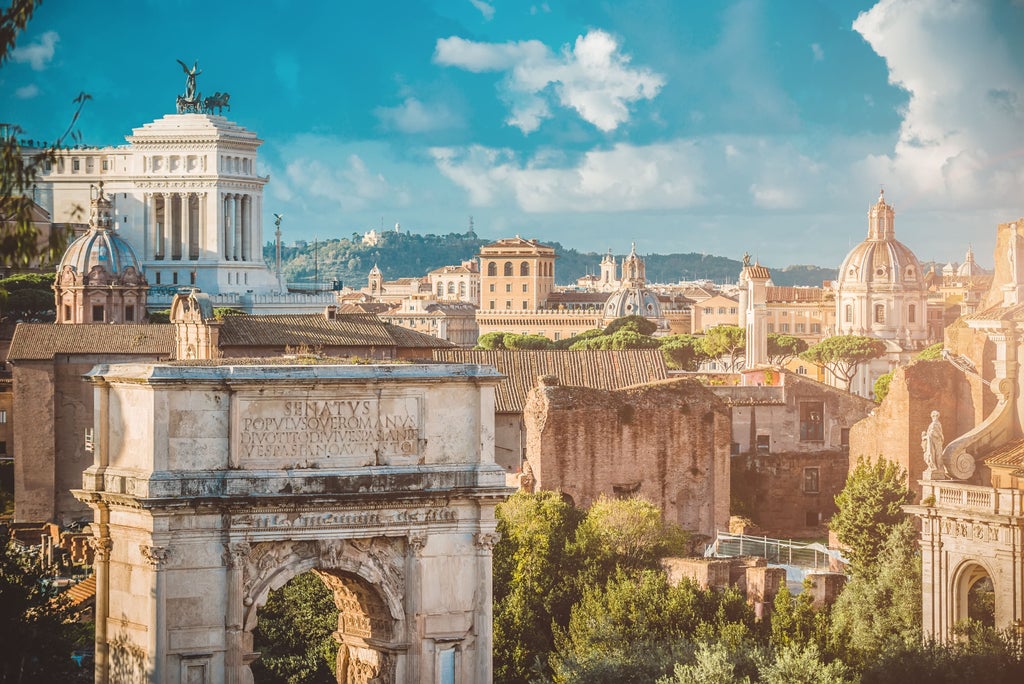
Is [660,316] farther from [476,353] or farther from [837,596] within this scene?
[837,596]

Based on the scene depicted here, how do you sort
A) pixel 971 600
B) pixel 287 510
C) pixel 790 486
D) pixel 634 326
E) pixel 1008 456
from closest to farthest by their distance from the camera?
pixel 287 510 < pixel 971 600 < pixel 1008 456 < pixel 790 486 < pixel 634 326

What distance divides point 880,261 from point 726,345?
124ft

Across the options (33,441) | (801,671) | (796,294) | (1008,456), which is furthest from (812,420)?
(796,294)

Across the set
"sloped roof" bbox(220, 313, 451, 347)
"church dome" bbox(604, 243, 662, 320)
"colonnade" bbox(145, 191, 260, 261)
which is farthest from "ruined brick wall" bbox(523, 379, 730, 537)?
"church dome" bbox(604, 243, 662, 320)

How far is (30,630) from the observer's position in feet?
71.2

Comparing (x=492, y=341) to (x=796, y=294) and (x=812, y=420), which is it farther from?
(x=812, y=420)

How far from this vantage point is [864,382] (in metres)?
91.4

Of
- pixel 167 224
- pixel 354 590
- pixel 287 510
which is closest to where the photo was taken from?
pixel 287 510

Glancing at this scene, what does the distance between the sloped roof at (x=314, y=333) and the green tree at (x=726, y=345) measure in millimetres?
40484

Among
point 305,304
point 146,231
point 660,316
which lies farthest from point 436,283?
point 305,304

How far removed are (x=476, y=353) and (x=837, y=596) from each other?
16.7 metres

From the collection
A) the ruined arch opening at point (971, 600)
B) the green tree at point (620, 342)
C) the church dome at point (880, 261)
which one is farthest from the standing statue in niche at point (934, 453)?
the church dome at point (880, 261)

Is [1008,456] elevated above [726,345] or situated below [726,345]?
below

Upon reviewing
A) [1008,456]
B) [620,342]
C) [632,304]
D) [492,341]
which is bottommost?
[1008,456]
